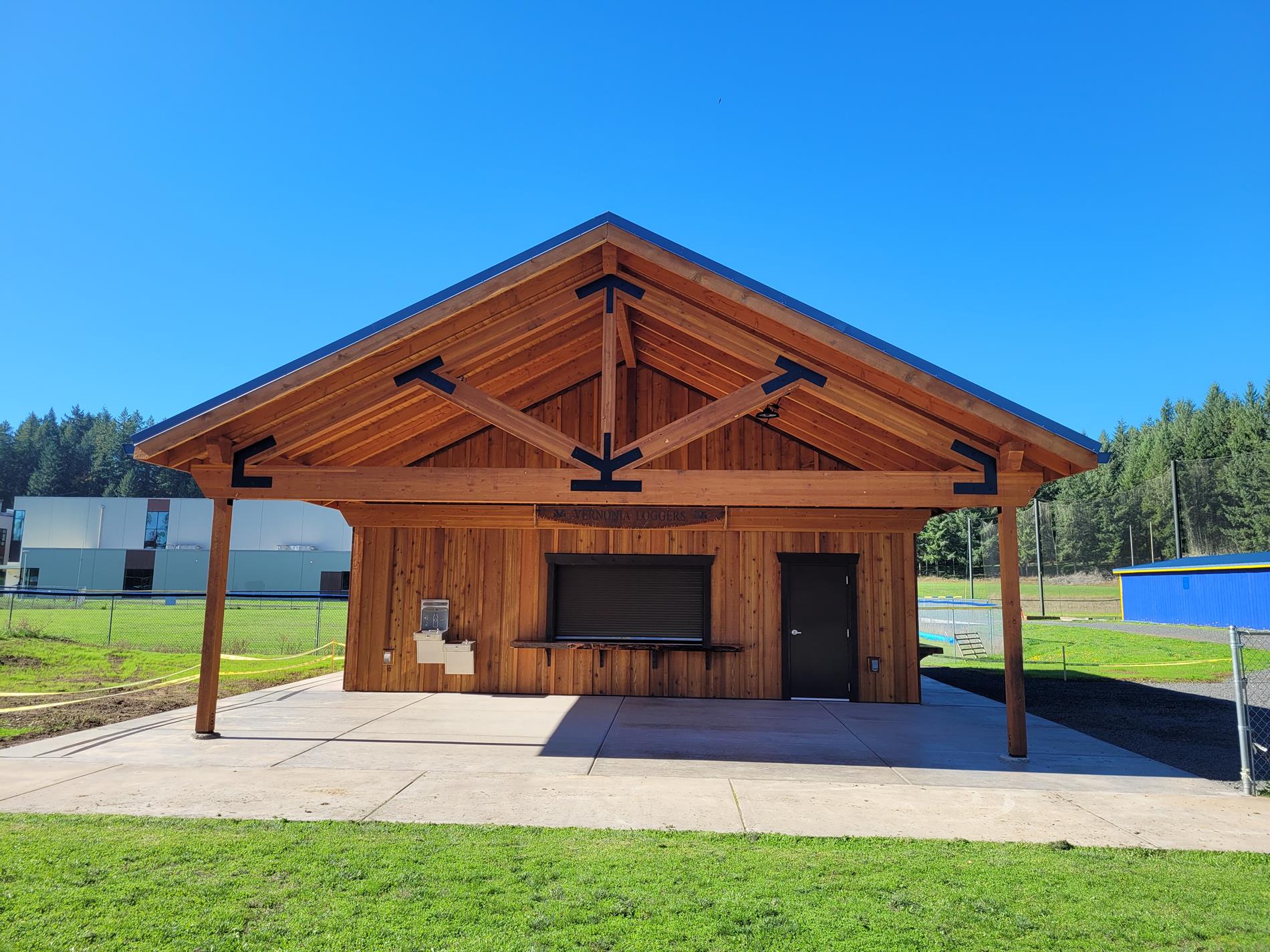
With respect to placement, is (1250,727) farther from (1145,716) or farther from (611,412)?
(611,412)

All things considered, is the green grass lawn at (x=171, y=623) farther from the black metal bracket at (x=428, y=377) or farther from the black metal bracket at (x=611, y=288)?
the black metal bracket at (x=611, y=288)

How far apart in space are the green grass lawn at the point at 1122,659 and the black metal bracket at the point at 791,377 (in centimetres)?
1099

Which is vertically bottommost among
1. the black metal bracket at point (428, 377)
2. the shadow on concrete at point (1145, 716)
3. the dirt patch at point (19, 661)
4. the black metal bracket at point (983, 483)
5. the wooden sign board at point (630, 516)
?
the shadow on concrete at point (1145, 716)

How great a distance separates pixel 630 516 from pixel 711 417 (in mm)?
2436

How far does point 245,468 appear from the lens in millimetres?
8633

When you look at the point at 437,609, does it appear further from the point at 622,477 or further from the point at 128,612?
the point at 128,612

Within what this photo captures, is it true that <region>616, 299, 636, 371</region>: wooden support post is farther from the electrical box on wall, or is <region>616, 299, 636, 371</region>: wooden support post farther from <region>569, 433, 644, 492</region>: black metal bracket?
the electrical box on wall

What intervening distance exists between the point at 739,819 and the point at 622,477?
3570 mm

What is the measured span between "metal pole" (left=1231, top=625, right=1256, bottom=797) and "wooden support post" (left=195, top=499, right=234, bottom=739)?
32.1ft

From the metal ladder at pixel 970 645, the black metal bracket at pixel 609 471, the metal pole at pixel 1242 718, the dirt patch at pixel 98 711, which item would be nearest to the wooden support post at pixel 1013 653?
the metal pole at pixel 1242 718

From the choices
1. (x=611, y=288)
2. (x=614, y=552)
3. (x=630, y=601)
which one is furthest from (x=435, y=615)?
(x=611, y=288)

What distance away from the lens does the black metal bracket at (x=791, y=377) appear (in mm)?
8125

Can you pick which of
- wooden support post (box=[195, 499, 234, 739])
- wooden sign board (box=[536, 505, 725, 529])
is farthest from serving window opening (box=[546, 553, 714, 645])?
wooden support post (box=[195, 499, 234, 739])

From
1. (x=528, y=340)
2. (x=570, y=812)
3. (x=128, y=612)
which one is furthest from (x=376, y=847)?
(x=128, y=612)
